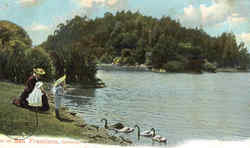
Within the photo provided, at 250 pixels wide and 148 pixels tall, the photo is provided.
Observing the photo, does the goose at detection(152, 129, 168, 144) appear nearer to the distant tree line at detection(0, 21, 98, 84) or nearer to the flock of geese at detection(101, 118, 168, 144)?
the flock of geese at detection(101, 118, 168, 144)

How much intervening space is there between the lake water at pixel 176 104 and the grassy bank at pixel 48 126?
134mm

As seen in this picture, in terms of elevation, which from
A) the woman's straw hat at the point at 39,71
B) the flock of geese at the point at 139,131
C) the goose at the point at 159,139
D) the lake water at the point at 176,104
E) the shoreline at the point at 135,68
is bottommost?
the goose at the point at 159,139

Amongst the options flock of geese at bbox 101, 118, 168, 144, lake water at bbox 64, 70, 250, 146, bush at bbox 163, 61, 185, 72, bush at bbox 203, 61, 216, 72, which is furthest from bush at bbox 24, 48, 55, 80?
bush at bbox 203, 61, 216, 72

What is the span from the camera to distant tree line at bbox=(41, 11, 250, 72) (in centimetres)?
422

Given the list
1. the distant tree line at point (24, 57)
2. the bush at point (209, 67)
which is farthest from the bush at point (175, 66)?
the distant tree line at point (24, 57)

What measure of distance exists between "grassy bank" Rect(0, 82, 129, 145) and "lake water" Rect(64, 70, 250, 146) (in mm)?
134

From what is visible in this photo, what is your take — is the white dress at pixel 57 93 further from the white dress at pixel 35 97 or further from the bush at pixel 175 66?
the bush at pixel 175 66

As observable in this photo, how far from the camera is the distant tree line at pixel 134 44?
4.22 meters

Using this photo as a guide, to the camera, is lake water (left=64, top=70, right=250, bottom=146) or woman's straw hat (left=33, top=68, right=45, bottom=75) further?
woman's straw hat (left=33, top=68, right=45, bottom=75)

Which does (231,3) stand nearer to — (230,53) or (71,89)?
(230,53)

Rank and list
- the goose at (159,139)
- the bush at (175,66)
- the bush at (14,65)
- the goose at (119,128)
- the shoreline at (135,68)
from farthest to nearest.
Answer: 1. the bush at (175,66)
2. the shoreline at (135,68)
3. the bush at (14,65)
4. the goose at (119,128)
5. the goose at (159,139)

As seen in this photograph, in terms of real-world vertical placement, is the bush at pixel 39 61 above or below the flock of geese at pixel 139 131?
above

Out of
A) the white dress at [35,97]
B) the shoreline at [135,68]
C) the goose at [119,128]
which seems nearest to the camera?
the goose at [119,128]

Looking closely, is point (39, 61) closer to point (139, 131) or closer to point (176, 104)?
point (139, 131)
